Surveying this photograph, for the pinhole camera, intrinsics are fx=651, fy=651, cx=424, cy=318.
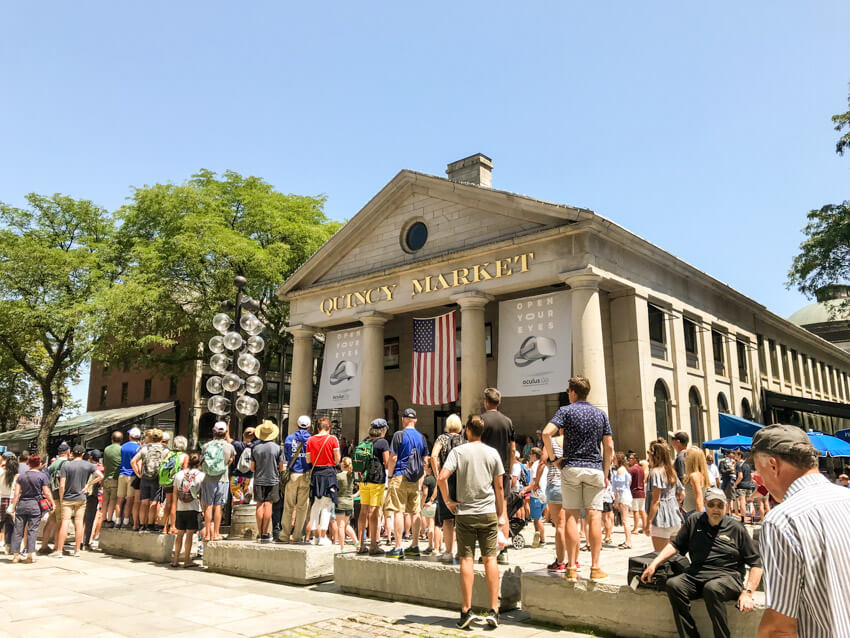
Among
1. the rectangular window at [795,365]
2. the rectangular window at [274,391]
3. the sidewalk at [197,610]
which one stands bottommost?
the sidewalk at [197,610]

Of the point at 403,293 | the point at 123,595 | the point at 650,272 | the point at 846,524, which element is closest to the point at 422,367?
the point at 403,293

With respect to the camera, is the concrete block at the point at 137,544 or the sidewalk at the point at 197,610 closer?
the sidewalk at the point at 197,610

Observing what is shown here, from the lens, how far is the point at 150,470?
12227 mm

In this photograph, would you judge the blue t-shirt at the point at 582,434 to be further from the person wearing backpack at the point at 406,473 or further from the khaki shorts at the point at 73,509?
the khaki shorts at the point at 73,509

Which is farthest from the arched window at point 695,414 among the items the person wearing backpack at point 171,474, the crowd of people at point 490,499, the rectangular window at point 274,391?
the rectangular window at point 274,391

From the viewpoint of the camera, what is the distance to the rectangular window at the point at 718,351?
94.0 ft

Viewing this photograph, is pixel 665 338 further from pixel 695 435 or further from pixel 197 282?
pixel 197 282

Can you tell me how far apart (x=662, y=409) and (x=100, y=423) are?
3410 centimetres

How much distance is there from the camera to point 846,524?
2.42 meters

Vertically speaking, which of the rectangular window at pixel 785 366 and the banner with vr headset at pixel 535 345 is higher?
the rectangular window at pixel 785 366

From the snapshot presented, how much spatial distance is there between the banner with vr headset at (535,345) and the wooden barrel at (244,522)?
417 inches

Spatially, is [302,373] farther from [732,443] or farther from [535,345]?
[732,443]

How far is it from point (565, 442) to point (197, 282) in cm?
2767

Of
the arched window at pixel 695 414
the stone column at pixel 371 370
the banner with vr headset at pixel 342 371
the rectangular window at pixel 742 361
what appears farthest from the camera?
the rectangular window at pixel 742 361
